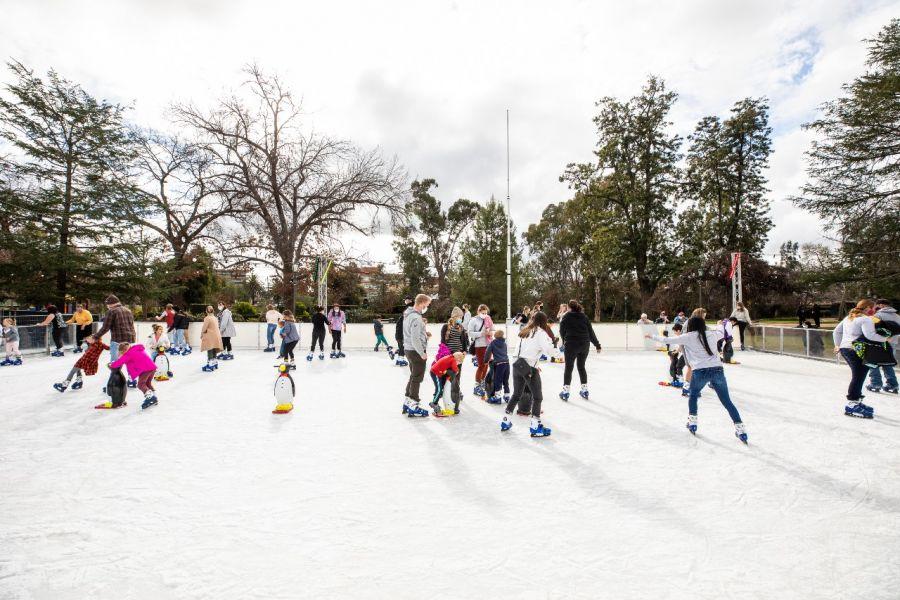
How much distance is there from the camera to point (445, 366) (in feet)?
22.5

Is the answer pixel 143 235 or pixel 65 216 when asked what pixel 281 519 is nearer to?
pixel 65 216

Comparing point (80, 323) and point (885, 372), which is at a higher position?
point (80, 323)

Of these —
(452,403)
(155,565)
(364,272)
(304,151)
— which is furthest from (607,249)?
(155,565)

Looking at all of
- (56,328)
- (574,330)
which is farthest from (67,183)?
(574,330)

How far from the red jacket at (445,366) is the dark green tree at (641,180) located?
94.3 ft

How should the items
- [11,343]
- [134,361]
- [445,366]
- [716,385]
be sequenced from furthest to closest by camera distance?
[11,343], [134,361], [445,366], [716,385]

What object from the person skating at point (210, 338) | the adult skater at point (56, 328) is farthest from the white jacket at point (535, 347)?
the adult skater at point (56, 328)

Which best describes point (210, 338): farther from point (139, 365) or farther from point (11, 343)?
point (11, 343)

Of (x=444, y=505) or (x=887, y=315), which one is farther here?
(x=887, y=315)

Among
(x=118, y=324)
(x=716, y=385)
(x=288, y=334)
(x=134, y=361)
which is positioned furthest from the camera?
(x=288, y=334)

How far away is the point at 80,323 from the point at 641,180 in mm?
33187

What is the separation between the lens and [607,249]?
33.0 meters

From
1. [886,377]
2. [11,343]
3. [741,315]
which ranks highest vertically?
A: [741,315]

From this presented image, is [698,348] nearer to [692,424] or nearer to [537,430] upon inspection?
[692,424]
